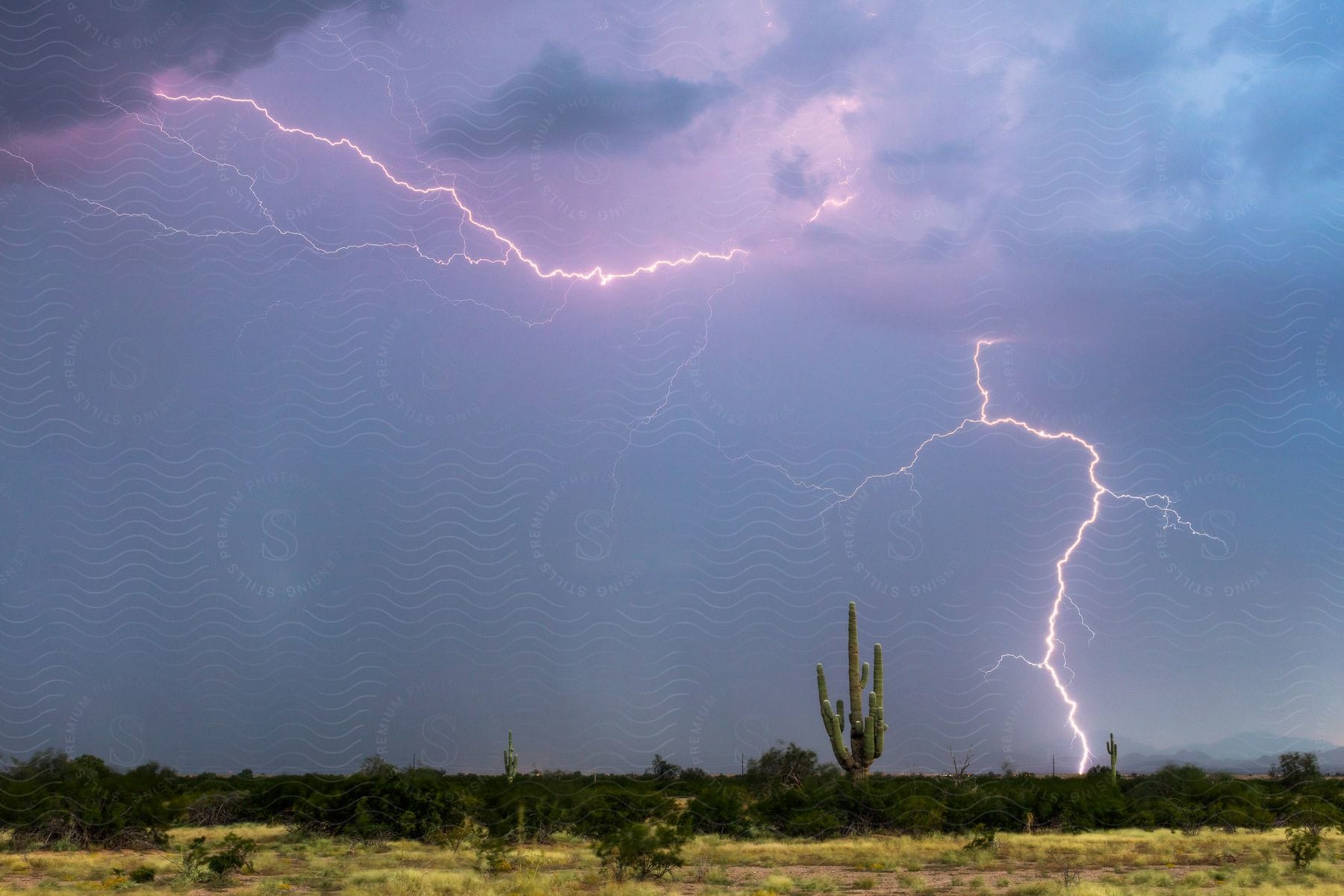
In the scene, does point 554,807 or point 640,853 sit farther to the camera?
point 554,807

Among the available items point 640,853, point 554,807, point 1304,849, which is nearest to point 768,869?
point 640,853

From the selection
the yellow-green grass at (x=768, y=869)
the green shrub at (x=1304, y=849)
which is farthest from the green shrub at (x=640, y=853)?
the green shrub at (x=1304, y=849)

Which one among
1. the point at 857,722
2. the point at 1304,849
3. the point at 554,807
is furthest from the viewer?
the point at 857,722

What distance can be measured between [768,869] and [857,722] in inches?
482

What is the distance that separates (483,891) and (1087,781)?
27418mm

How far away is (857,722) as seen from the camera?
106 feet

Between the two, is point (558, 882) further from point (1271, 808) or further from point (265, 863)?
point (1271, 808)

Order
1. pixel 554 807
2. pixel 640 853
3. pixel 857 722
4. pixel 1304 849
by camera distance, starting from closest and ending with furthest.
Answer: pixel 640 853 → pixel 1304 849 → pixel 554 807 → pixel 857 722

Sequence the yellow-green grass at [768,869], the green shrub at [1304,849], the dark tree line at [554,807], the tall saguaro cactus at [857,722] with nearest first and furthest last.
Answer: the yellow-green grass at [768,869] → the green shrub at [1304,849] → the dark tree line at [554,807] → the tall saguaro cactus at [857,722]

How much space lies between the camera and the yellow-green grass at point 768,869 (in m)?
17.1

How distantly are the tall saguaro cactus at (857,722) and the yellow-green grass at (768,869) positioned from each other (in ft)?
21.3

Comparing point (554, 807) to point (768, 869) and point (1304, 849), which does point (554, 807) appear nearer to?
point (768, 869)

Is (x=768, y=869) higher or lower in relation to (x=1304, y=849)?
lower

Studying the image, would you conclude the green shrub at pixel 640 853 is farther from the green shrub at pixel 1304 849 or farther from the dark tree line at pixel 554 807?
the green shrub at pixel 1304 849
